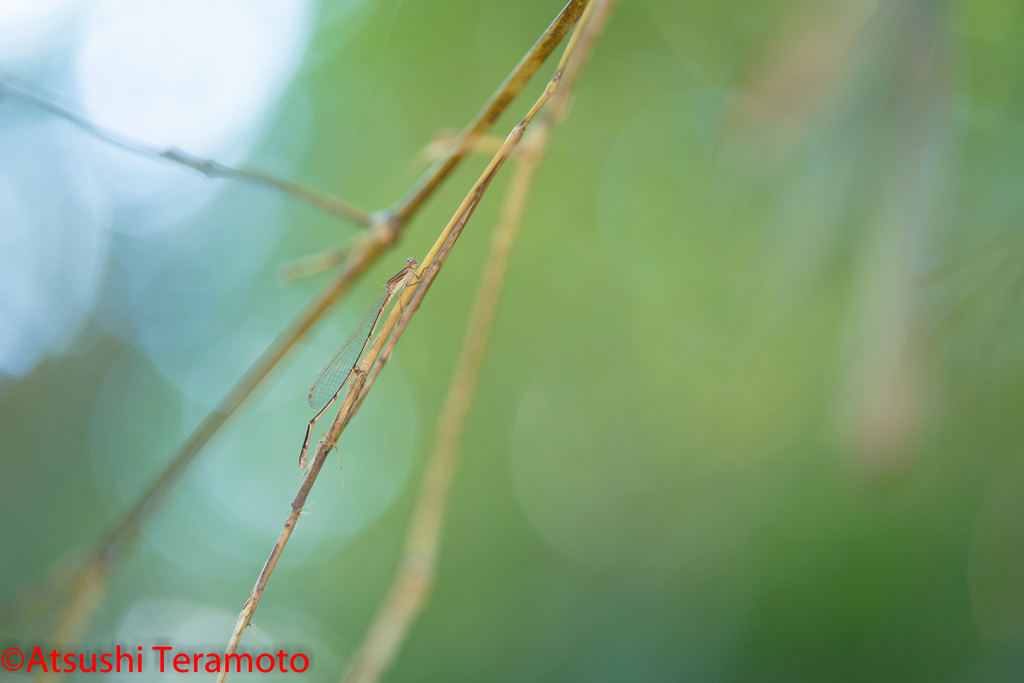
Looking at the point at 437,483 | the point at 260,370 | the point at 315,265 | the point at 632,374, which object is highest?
the point at 632,374

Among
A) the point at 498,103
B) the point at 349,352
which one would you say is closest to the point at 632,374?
the point at 349,352

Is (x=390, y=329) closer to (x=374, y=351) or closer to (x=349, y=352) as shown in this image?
(x=374, y=351)

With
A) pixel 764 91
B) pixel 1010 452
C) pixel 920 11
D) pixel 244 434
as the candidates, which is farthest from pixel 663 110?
pixel 244 434

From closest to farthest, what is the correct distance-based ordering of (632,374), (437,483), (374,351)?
1. (374,351)
2. (437,483)
3. (632,374)

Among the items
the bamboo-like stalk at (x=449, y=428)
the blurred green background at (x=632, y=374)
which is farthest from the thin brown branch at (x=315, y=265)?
the blurred green background at (x=632, y=374)

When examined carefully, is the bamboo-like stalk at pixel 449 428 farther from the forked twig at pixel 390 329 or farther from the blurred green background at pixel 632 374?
the blurred green background at pixel 632 374

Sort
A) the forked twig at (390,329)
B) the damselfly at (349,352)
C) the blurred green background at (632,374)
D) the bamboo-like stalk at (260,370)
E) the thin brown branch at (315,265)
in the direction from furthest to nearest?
→ the blurred green background at (632,374) < the damselfly at (349,352) < the thin brown branch at (315,265) < the bamboo-like stalk at (260,370) < the forked twig at (390,329)
